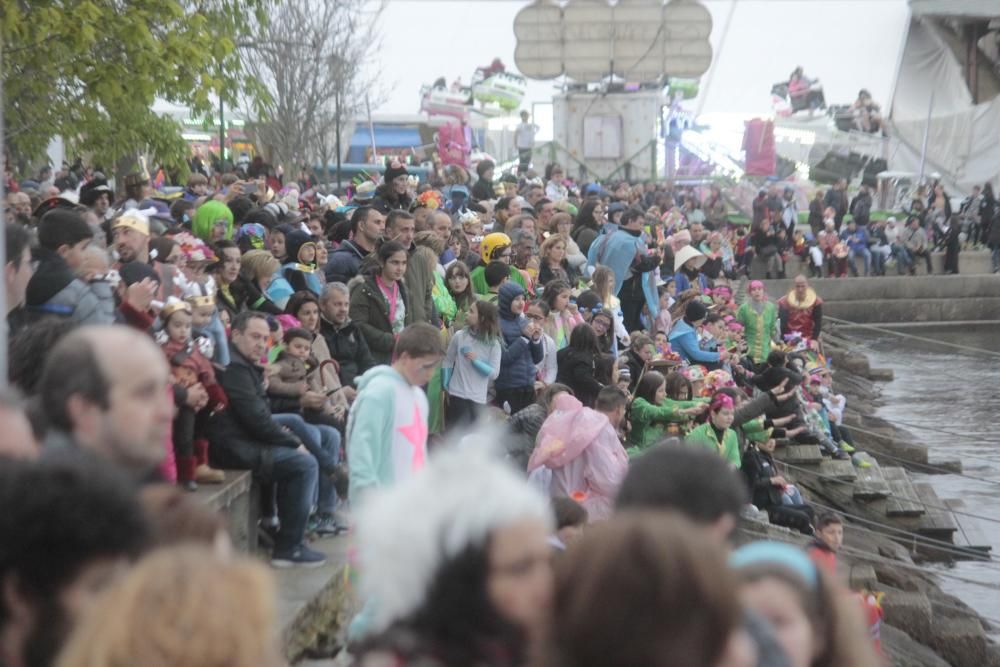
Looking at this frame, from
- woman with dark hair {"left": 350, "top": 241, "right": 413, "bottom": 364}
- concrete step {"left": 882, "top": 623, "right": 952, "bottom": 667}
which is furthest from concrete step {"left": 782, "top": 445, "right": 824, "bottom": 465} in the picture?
woman with dark hair {"left": 350, "top": 241, "right": 413, "bottom": 364}

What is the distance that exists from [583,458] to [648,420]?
8.74 ft

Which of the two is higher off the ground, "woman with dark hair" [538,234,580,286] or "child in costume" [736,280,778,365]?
"woman with dark hair" [538,234,580,286]

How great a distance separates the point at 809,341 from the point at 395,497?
61.3ft

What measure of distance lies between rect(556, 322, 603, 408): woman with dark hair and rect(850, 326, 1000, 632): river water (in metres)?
4.80

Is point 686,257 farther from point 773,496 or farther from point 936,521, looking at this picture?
point 773,496

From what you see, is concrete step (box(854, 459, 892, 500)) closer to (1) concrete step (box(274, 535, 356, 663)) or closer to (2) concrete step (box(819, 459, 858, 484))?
(2) concrete step (box(819, 459, 858, 484))

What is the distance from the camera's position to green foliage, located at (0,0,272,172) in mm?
10477

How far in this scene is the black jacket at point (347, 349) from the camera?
9.59m

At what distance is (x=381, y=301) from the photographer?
1030 centimetres

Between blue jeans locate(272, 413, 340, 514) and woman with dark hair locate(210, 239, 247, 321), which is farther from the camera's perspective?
woman with dark hair locate(210, 239, 247, 321)

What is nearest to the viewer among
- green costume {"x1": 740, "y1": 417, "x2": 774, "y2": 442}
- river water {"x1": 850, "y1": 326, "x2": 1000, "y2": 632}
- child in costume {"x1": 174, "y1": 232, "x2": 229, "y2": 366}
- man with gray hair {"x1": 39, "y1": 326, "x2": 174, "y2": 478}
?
man with gray hair {"x1": 39, "y1": 326, "x2": 174, "y2": 478}

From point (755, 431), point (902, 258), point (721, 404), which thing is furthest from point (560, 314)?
point (902, 258)

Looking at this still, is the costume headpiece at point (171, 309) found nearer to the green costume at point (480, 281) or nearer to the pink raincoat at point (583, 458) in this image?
the pink raincoat at point (583, 458)

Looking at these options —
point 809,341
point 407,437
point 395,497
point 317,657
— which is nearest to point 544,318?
point 317,657
